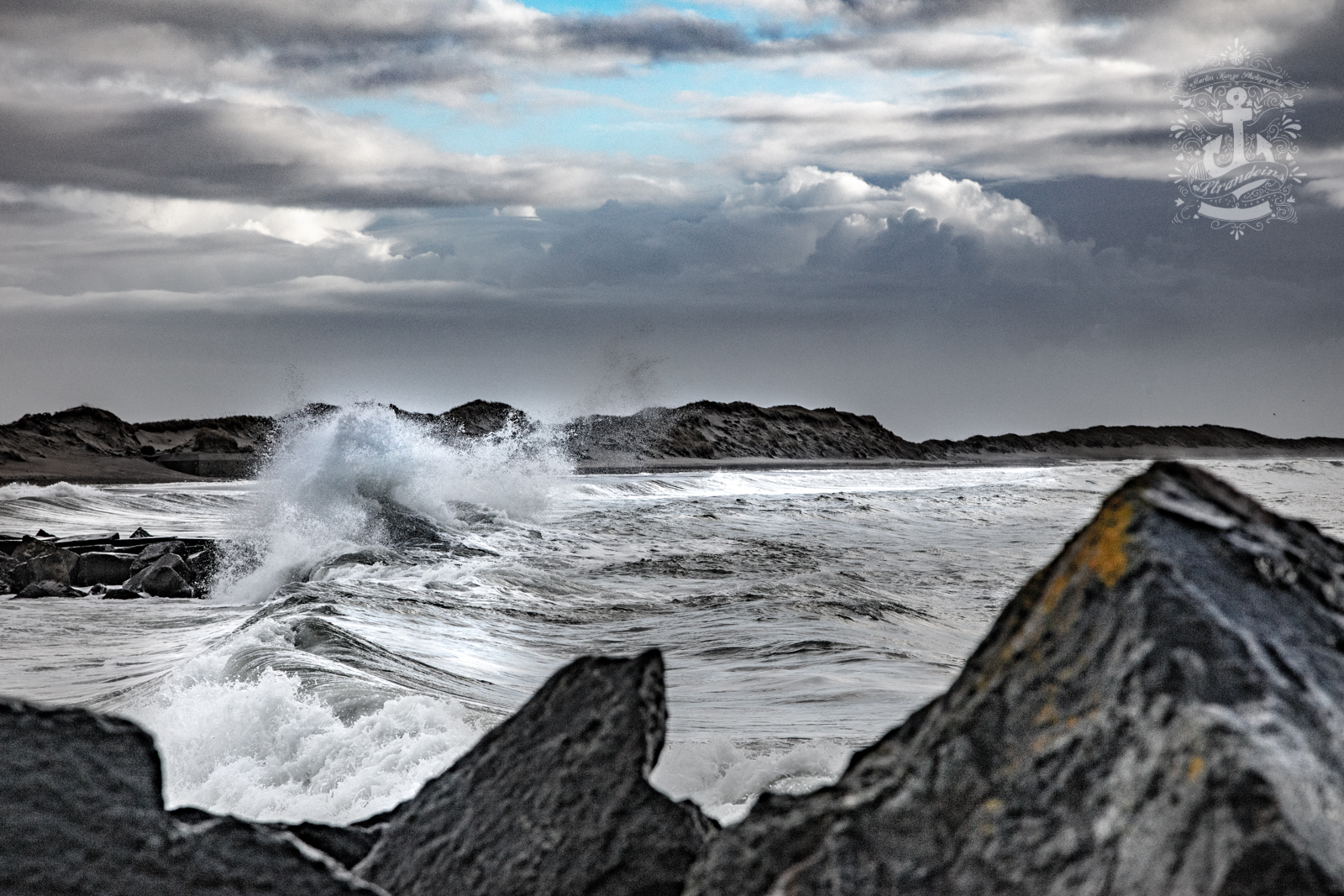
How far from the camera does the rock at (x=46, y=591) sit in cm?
1031

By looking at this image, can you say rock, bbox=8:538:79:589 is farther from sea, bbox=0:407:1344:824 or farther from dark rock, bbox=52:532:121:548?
dark rock, bbox=52:532:121:548

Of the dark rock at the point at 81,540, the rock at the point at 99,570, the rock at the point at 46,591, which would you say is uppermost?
the dark rock at the point at 81,540

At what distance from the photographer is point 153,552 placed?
1208 cm

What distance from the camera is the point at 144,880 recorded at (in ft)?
6.18

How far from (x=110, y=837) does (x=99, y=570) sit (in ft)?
34.8

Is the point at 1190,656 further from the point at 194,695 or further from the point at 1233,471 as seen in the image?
the point at 1233,471

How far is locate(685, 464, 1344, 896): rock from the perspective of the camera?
1290 mm

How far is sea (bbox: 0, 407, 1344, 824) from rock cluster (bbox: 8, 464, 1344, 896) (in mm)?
1742

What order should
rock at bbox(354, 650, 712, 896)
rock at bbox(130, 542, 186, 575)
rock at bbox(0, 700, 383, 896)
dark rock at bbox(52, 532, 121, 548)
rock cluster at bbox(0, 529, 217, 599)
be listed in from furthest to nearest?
1. dark rock at bbox(52, 532, 121, 548)
2. rock at bbox(130, 542, 186, 575)
3. rock cluster at bbox(0, 529, 217, 599)
4. rock at bbox(354, 650, 712, 896)
5. rock at bbox(0, 700, 383, 896)

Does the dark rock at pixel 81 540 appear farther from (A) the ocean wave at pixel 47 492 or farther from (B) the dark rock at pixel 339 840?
(B) the dark rock at pixel 339 840

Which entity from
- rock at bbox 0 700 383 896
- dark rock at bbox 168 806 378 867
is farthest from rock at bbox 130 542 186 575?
rock at bbox 0 700 383 896

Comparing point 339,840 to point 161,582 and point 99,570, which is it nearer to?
point 161,582

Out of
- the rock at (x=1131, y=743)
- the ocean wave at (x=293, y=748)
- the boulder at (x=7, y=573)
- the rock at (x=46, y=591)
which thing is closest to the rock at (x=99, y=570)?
the rock at (x=46, y=591)

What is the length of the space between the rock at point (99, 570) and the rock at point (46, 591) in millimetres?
384
